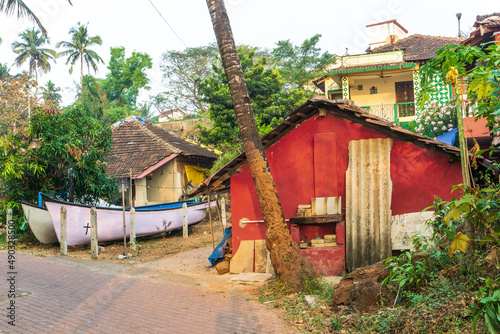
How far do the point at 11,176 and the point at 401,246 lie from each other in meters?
13.2

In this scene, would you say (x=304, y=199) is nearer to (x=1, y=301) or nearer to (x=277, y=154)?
(x=277, y=154)

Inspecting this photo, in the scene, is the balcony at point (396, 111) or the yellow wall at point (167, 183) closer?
the balcony at point (396, 111)

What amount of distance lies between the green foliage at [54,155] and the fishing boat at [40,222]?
4.88ft

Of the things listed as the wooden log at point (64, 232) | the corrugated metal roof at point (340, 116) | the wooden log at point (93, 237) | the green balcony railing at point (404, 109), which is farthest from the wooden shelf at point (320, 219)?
the green balcony railing at point (404, 109)

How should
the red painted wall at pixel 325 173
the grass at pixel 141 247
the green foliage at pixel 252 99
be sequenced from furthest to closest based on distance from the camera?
the green foliage at pixel 252 99
the grass at pixel 141 247
the red painted wall at pixel 325 173

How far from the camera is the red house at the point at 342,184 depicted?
1051cm

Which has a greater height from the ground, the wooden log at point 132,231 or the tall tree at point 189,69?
the tall tree at point 189,69

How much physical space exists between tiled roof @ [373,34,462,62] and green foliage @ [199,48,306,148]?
23.8 feet

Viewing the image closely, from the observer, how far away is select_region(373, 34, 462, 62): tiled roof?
1008 inches

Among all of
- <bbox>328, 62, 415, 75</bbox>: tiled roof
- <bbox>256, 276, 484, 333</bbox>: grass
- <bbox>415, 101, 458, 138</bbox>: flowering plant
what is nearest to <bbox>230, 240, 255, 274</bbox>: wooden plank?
<bbox>256, 276, 484, 333</bbox>: grass

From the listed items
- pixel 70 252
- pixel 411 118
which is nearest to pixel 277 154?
pixel 70 252

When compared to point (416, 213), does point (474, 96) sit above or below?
above

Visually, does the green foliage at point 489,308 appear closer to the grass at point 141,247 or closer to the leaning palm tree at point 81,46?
the grass at point 141,247

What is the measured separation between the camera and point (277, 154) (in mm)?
11805
